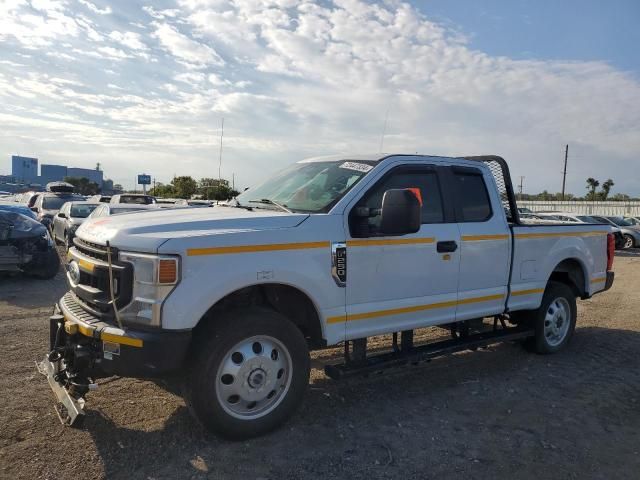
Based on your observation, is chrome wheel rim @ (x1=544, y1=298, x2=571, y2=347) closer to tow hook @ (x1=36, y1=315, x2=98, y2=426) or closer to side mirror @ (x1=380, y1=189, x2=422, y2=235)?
side mirror @ (x1=380, y1=189, x2=422, y2=235)

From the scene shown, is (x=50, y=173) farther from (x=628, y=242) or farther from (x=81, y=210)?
(x=628, y=242)

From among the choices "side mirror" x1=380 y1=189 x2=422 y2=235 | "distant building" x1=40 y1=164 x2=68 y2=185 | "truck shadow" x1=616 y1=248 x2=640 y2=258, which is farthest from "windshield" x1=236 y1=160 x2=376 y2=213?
"distant building" x1=40 y1=164 x2=68 y2=185

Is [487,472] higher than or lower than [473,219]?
lower

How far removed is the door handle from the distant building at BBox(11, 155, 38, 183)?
398ft

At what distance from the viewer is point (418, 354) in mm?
4918

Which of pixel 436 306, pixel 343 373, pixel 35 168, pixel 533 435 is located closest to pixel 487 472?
pixel 533 435

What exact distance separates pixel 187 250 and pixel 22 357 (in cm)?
318

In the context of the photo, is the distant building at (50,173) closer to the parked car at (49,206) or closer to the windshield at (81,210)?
the parked car at (49,206)

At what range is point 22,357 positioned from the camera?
5551 millimetres

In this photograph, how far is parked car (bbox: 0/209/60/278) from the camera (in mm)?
9789

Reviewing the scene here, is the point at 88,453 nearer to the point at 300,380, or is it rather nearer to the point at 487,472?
the point at 300,380

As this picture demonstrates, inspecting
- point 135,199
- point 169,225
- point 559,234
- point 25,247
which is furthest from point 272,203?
point 135,199

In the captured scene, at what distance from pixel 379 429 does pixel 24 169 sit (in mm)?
123415

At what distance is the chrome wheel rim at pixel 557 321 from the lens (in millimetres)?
6250
